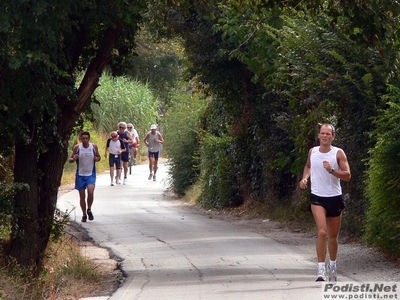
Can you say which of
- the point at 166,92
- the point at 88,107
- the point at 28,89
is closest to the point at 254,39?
the point at 88,107

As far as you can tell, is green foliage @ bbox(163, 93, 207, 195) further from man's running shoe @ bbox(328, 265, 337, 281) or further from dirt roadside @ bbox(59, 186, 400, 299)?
man's running shoe @ bbox(328, 265, 337, 281)

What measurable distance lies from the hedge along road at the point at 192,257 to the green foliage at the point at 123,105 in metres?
20.1

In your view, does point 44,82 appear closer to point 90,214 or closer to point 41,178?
point 41,178

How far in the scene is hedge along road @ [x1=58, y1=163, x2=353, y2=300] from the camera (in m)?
9.72

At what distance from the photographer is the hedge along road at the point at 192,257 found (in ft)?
31.9

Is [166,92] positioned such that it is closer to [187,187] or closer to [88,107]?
[187,187]

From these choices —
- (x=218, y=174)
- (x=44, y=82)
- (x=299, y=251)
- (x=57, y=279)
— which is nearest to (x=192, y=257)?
(x=299, y=251)

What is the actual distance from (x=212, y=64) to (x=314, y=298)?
31.7 feet

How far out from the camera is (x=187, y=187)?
83.6 ft

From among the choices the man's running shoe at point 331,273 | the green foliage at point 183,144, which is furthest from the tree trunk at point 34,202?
the green foliage at point 183,144

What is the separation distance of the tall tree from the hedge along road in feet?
5.12

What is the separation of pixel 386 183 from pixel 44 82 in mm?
4824

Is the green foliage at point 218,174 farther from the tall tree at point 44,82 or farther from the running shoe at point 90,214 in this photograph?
the tall tree at point 44,82

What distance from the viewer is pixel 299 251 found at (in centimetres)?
1333
